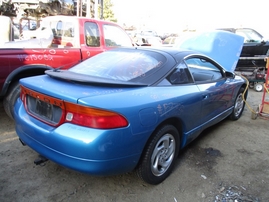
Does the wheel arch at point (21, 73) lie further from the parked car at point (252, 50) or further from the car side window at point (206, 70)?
the parked car at point (252, 50)

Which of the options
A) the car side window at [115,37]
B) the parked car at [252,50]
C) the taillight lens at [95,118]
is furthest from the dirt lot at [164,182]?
the parked car at [252,50]

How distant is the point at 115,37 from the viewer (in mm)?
5230

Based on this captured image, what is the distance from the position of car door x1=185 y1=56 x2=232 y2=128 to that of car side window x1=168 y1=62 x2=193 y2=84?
19 cm

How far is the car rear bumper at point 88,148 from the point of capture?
71.7 inches

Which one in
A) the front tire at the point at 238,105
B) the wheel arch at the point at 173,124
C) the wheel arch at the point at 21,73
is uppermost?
the wheel arch at the point at 21,73

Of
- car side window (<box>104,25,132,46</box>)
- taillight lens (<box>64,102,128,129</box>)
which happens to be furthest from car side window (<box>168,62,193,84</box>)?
car side window (<box>104,25,132,46</box>)

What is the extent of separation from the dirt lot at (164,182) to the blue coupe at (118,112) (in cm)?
23

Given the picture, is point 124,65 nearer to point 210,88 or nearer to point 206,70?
point 210,88

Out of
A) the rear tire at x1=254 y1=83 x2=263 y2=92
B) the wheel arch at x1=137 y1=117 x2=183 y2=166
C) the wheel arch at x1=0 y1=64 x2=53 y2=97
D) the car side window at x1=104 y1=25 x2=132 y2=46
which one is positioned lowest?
the rear tire at x1=254 y1=83 x2=263 y2=92

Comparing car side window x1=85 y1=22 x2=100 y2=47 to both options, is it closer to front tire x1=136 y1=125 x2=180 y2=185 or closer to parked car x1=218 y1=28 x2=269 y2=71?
front tire x1=136 y1=125 x2=180 y2=185

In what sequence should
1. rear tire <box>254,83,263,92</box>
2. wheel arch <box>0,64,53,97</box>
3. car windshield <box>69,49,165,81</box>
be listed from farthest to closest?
1. rear tire <box>254,83,263,92</box>
2. wheel arch <box>0,64,53,97</box>
3. car windshield <box>69,49,165,81</box>

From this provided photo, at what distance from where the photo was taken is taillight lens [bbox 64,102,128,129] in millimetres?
1833

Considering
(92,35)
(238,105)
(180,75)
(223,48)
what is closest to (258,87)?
(223,48)

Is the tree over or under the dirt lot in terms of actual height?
over
